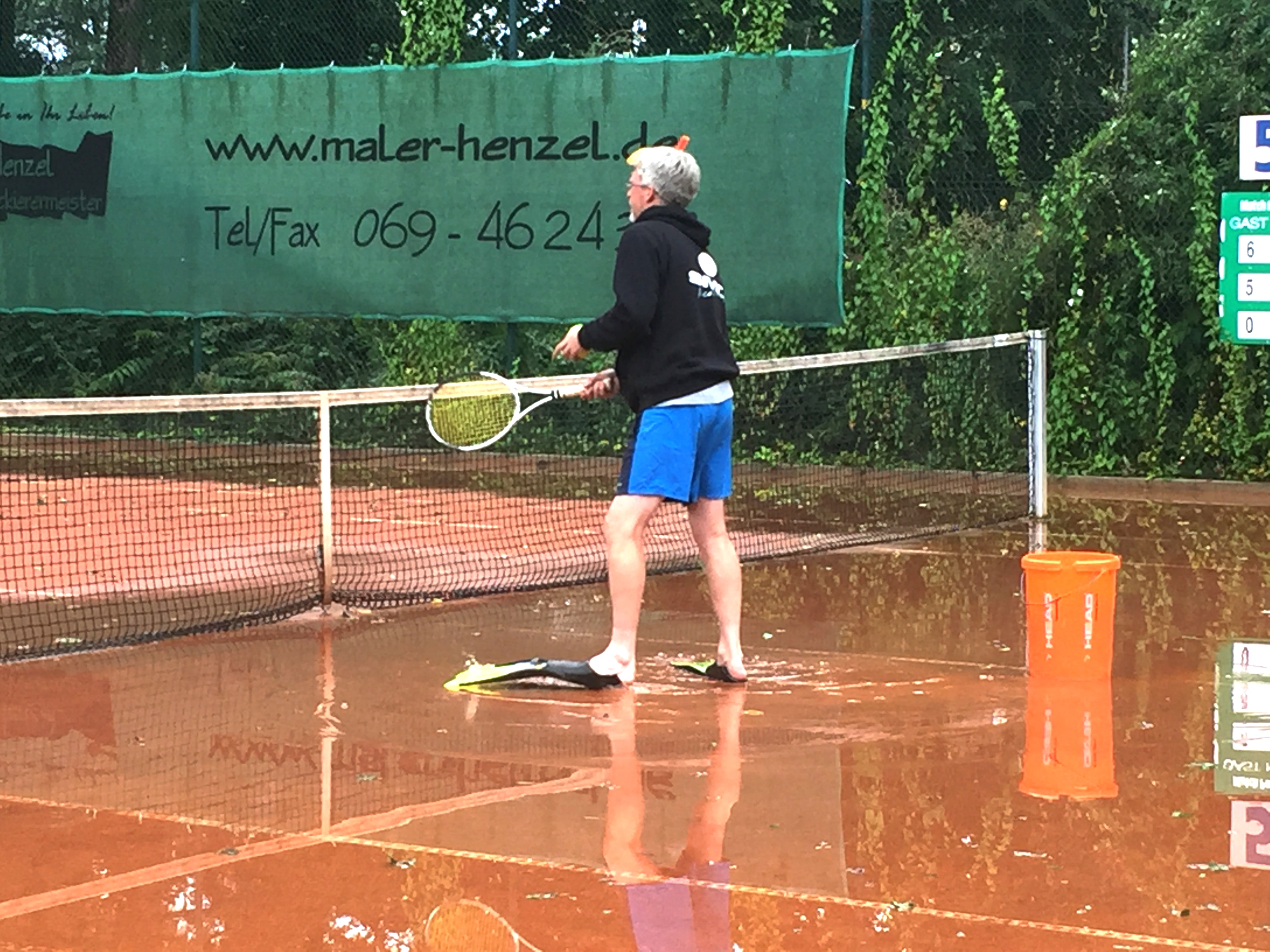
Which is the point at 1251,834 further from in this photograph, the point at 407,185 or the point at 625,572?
the point at 407,185

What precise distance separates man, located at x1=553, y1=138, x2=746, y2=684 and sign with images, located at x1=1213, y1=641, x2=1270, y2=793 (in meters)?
1.54

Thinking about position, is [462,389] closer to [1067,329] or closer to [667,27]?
[1067,329]

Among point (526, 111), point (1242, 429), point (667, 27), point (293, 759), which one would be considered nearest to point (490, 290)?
point (526, 111)

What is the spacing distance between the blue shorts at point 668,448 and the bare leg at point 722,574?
0.16 meters

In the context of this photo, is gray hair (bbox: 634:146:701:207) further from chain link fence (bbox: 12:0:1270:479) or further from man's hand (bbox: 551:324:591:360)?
chain link fence (bbox: 12:0:1270:479)

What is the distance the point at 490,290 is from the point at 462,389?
25.8 ft

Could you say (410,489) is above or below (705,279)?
below

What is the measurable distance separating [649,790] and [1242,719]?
6.42ft

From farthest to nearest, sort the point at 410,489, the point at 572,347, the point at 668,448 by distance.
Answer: the point at 410,489 → the point at 668,448 → the point at 572,347

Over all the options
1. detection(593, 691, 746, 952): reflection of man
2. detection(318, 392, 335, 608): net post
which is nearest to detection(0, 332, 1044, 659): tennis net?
detection(318, 392, 335, 608): net post

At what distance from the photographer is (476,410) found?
814cm

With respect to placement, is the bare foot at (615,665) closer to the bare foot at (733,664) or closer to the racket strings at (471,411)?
the bare foot at (733,664)

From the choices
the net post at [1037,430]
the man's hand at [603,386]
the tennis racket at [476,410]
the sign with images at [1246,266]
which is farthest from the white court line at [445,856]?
the sign with images at [1246,266]

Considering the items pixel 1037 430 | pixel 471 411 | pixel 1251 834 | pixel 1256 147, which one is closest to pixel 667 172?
pixel 471 411
